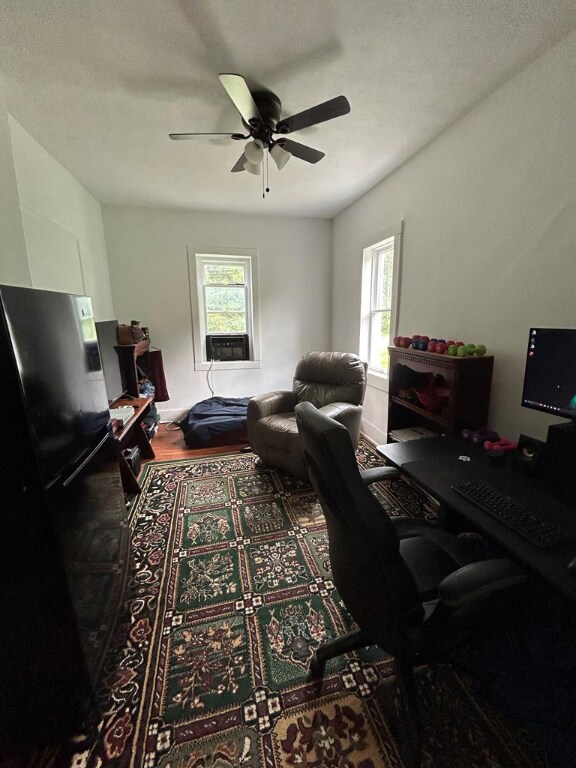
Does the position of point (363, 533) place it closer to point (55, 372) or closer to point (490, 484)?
point (490, 484)

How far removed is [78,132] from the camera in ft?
6.88

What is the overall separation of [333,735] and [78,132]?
11.4ft

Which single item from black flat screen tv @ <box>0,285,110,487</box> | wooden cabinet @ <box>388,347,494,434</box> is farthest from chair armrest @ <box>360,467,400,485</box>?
black flat screen tv @ <box>0,285,110,487</box>

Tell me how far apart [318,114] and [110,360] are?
2.33 meters

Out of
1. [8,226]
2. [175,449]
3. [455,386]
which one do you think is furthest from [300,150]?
[175,449]

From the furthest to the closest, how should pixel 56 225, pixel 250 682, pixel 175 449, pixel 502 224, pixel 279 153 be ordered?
pixel 175 449, pixel 56 225, pixel 279 153, pixel 502 224, pixel 250 682

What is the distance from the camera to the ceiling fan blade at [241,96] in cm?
136

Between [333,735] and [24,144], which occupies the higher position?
[24,144]

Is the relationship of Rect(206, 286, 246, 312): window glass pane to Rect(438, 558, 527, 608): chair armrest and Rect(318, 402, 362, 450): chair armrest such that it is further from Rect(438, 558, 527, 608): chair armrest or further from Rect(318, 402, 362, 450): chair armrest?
Rect(438, 558, 527, 608): chair armrest

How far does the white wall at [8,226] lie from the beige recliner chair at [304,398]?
1779 millimetres

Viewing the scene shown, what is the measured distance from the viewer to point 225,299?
13.5ft

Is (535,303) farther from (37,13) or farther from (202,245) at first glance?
(202,245)

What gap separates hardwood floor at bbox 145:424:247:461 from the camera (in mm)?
3107

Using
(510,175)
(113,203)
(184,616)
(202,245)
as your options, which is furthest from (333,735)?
(113,203)
